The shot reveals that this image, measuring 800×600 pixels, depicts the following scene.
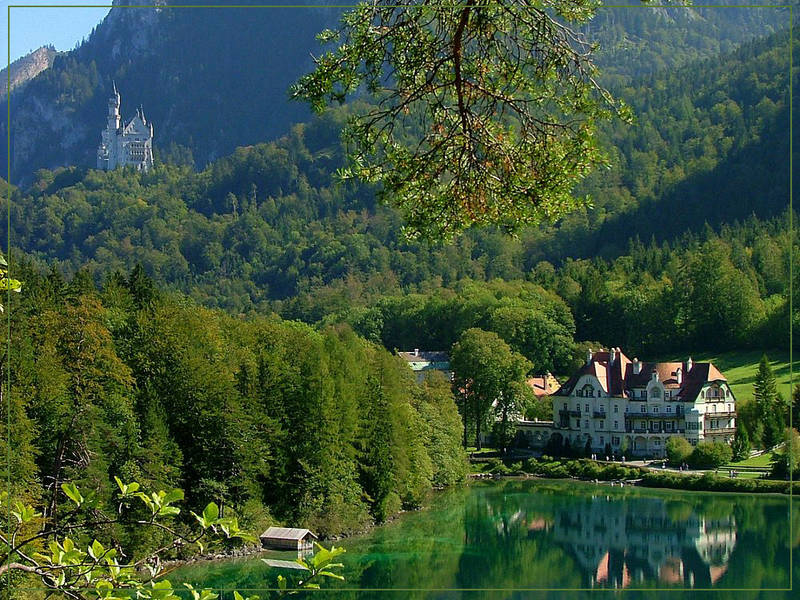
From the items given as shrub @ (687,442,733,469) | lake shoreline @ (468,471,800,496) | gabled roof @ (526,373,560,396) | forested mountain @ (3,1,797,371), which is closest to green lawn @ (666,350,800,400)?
forested mountain @ (3,1,797,371)

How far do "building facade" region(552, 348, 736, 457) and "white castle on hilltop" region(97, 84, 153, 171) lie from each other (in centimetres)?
7256

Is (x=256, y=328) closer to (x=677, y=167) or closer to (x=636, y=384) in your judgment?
(x=636, y=384)

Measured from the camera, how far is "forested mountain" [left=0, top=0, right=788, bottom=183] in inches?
3627

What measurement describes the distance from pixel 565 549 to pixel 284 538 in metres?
5.20

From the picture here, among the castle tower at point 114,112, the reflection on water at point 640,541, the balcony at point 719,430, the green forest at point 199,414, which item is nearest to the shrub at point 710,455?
the balcony at point 719,430

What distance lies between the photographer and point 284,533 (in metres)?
15.7

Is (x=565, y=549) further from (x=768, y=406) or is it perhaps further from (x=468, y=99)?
(x=468, y=99)

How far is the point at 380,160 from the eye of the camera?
12.2ft

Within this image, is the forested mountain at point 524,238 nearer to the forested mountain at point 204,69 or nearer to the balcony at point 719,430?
the balcony at point 719,430

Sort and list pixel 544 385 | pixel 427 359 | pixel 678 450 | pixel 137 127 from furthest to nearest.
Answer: pixel 137 127 → pixel 427 359 → pixel 544 385 → pixel 678 450

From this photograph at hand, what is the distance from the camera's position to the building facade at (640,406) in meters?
27.3

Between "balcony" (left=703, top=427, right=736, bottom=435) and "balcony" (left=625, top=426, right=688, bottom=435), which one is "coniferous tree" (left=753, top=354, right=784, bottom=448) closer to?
"balcony" (left=703, top=427, right=736, bottom=435)

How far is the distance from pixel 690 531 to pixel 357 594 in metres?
7.19

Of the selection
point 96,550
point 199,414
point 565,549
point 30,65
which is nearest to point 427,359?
point 565,549
